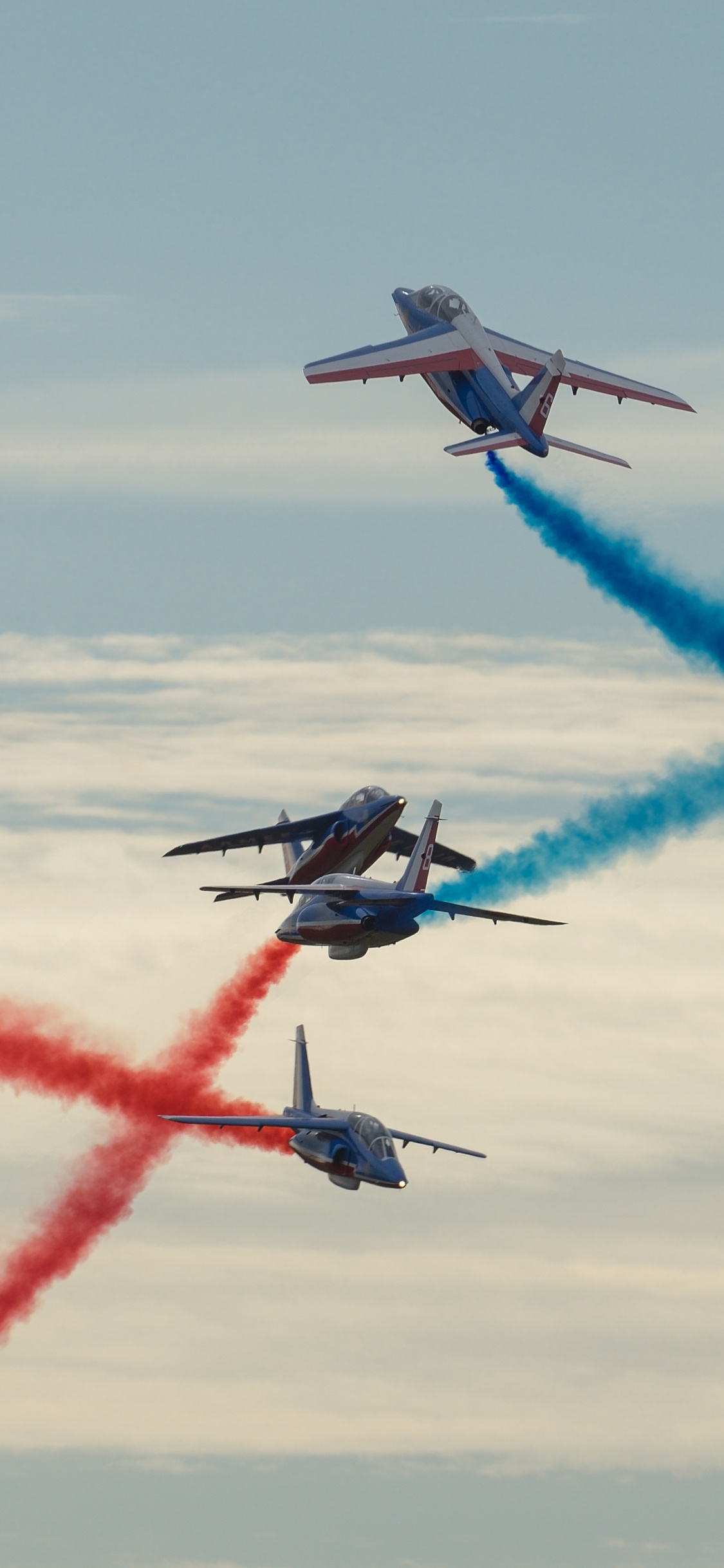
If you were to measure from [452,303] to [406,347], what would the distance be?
4549 mm

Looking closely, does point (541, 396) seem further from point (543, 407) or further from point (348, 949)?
point (348, 949)

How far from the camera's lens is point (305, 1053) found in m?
121

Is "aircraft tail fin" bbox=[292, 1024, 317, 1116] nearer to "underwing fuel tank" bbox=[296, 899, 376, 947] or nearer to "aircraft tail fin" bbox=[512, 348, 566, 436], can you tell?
"underwing fuel tank" bbox=[296, 899, 376, 947]

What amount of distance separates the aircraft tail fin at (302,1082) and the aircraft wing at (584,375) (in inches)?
1164

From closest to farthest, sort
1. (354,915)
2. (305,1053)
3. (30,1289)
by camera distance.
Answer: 1. (354,915)
2. (30,1289)
3. (305,1053)

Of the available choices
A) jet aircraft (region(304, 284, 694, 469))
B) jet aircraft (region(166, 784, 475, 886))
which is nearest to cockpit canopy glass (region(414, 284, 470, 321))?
jet aircraft (region(304, 284, 694, 469))

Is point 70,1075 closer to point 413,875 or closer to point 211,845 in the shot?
point 211,845

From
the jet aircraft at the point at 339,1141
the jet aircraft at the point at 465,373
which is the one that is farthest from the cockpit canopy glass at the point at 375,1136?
the jet aircraft at the point at 465,373

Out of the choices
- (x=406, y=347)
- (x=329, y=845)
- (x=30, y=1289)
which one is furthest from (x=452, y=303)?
(x=30, y=1289)

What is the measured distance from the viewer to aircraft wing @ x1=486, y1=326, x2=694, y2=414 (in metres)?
119

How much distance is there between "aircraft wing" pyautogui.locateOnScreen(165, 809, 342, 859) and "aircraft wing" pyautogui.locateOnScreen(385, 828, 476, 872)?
5.06 meters

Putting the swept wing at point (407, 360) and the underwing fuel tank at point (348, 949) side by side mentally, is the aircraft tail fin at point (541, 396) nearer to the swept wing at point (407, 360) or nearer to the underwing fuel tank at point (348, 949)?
the swept wing at point (407, 360)

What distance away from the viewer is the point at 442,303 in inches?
4555

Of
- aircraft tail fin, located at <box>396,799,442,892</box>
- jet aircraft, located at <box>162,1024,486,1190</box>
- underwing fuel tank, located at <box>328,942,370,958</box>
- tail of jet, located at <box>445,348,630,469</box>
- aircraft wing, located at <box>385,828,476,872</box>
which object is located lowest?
jet aircraft, located at <box>162,1024,486,1190</box>
